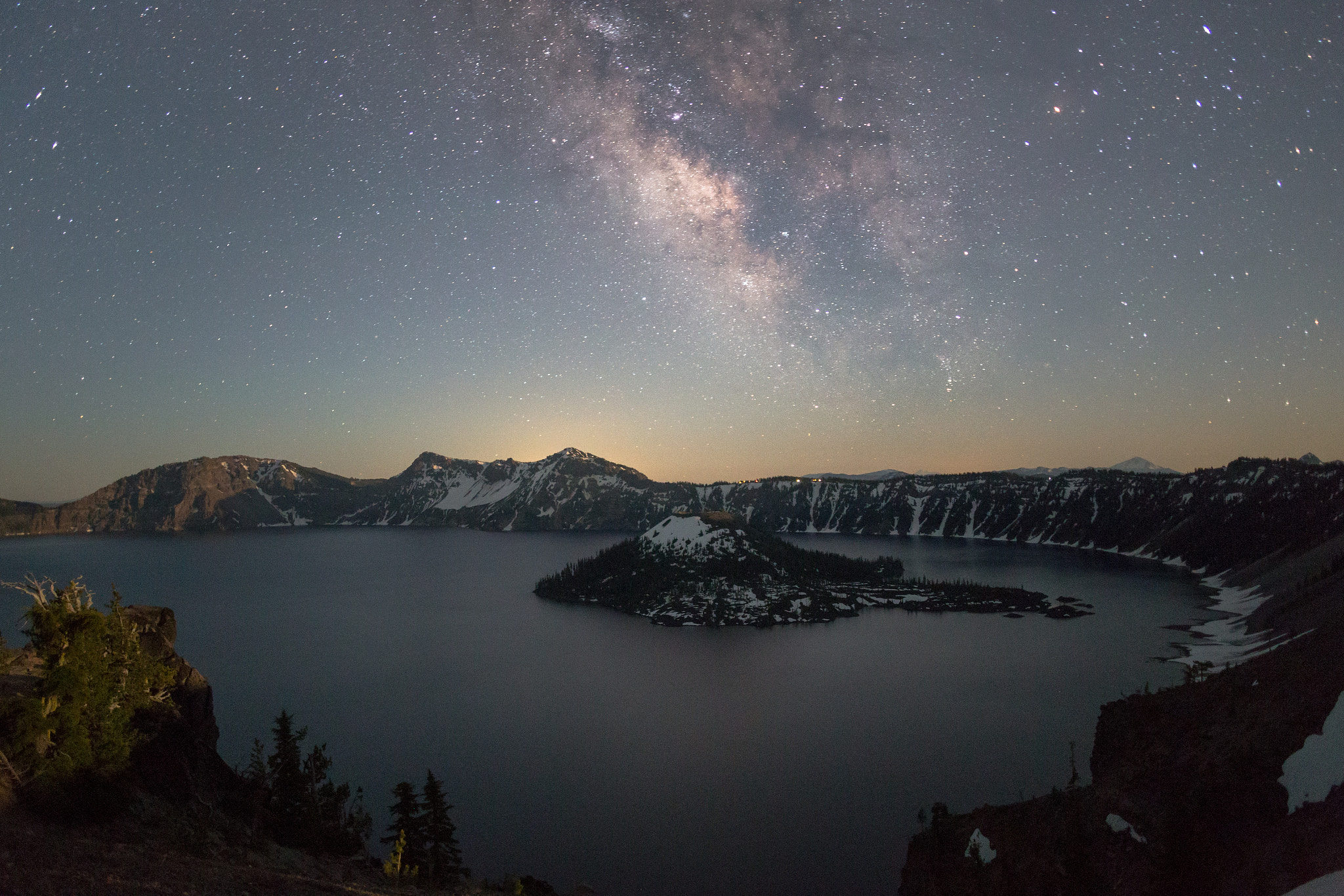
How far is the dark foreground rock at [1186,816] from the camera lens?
20406 millimetres

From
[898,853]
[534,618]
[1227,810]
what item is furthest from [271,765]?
[534,618]

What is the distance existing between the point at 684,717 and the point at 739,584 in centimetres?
7582

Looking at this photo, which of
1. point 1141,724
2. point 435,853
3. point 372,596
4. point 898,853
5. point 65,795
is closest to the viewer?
point 65,795

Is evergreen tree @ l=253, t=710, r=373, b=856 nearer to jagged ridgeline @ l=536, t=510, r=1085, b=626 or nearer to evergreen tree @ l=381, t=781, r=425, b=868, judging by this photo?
evergreen tree @ l=381, t=781, r=425, b=868

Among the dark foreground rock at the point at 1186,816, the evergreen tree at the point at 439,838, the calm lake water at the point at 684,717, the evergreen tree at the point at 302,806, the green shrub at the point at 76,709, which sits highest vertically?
the green shrub at the point at 76,709

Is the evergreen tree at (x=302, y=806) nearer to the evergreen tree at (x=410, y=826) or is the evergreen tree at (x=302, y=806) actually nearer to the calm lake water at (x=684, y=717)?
the evergreen tree at (x=410, y=826)

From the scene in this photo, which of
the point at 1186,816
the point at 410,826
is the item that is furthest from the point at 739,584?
the point at 1186,816

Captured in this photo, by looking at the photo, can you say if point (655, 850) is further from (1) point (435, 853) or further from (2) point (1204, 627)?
A: (2) point (1204, 627)

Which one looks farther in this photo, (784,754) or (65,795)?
(784,754)

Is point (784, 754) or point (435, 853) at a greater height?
point (435, 853)

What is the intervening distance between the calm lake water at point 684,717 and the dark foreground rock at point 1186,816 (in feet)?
55.3

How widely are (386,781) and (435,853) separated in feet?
88.2

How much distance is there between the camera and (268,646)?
4109 inches

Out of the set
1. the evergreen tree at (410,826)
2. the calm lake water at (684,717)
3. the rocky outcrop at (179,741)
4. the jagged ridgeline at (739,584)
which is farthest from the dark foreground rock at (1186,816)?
the jagged ridgeline at (739,584)
